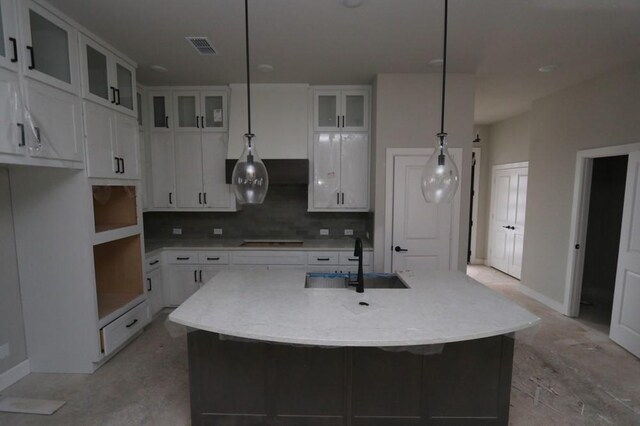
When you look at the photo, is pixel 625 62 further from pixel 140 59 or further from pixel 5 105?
pixel 5 105

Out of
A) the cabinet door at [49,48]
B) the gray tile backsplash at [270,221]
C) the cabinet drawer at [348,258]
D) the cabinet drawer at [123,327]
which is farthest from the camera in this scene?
the gray tile backsplash at [270,221]

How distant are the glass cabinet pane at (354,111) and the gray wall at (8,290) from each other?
3319mm

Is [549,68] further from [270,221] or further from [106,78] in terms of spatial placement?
[106,78]

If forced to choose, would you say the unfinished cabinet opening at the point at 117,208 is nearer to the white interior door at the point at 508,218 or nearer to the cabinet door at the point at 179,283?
the cabinet door at the point at 179,283

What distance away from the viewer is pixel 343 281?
2391 millimetres

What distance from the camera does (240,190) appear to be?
179 centimetres

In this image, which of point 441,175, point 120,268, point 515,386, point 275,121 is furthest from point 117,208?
point 515,386

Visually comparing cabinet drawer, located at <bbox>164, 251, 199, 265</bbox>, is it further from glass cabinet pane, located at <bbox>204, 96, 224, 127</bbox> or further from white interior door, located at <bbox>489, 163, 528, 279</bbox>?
white interior door, located at <bbox>489, 163, 528, 279</bbox>

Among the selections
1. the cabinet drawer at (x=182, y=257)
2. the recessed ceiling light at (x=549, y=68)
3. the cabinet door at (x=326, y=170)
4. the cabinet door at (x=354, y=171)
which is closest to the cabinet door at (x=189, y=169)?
the cabinet drawer at (x=182, y=257)

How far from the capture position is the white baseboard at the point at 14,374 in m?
2.35

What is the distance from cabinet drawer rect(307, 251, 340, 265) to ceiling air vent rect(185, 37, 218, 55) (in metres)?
2.35

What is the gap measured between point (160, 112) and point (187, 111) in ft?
1.12

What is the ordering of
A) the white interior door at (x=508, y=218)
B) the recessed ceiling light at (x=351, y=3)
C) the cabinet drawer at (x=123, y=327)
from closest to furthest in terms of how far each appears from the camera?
the recessed ceiling light at (x=351, y=3)
the cabinet drawer at (x=123, y=327)
the white interior door at (x=508, y=218)

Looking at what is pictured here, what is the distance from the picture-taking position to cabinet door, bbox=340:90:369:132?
3732 mm
